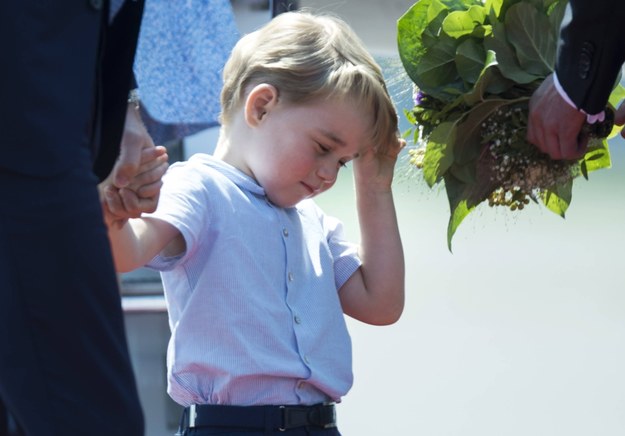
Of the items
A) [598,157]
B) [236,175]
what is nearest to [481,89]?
[598,157]

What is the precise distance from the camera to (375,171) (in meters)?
2.37

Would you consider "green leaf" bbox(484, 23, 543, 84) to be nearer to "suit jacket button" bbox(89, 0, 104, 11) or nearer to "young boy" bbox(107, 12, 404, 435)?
"young boy" bbox(107, 12, 404, 435)

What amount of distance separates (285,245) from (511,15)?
25.5 inches

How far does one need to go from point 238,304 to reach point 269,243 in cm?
14

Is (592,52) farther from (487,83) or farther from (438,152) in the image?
(438,152)

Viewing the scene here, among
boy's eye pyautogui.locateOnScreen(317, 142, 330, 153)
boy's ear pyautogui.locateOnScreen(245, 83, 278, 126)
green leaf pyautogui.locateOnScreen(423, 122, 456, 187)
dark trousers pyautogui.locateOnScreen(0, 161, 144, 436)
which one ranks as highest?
dark trousers pyautogui.locateOnScreen(0, 161, 144, 436)

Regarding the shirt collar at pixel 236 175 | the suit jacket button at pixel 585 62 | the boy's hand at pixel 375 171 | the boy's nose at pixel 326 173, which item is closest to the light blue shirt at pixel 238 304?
the shirt collar at pixel 236 175

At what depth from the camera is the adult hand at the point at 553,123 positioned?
2.23 meters

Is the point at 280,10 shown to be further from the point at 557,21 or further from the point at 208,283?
the point at 208,283

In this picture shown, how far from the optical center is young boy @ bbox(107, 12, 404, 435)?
201 cm

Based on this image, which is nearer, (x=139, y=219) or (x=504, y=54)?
(x=139, y=219)

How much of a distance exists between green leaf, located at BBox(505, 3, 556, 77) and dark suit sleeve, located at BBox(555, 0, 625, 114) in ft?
0.24

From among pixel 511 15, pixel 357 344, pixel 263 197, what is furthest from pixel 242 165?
pixel 357 344

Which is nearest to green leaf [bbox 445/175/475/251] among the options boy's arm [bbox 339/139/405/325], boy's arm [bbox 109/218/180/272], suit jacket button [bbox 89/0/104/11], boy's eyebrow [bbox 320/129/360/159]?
boy's arm [bbox 339/139/405/325]
